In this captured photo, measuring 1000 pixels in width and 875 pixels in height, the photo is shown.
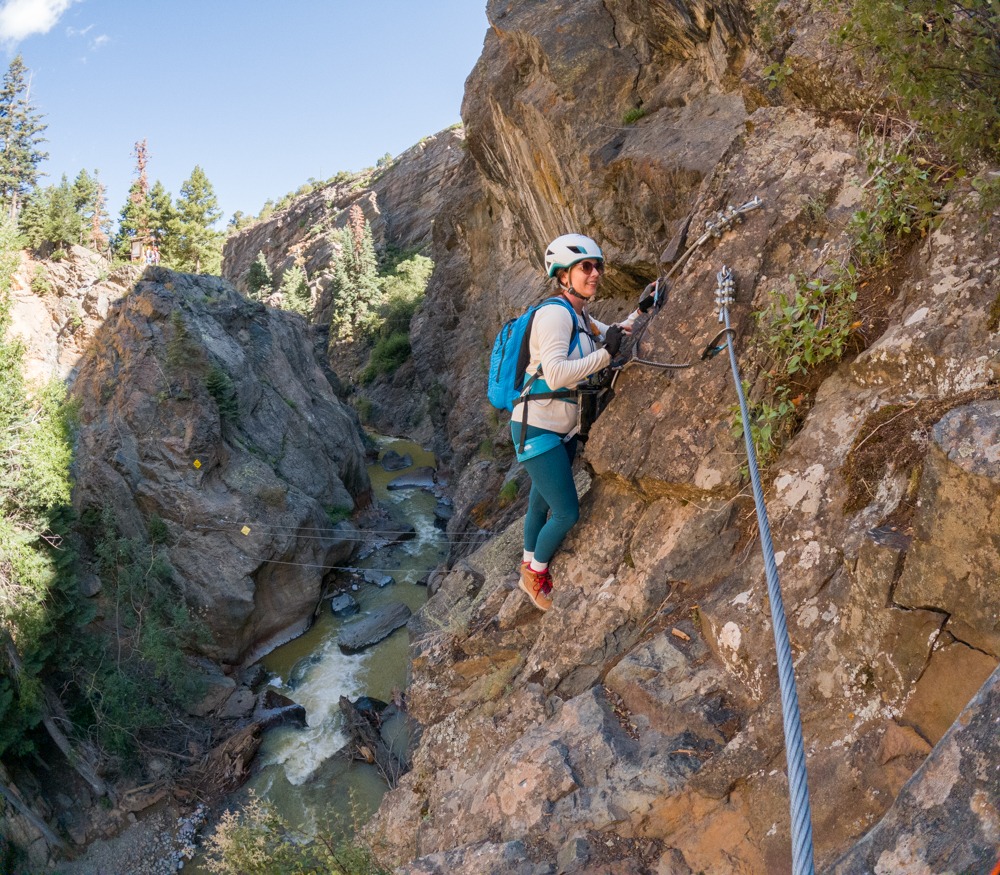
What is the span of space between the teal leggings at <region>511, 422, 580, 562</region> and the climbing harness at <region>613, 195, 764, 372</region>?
2.68 ft

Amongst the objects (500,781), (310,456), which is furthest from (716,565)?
(310,456)

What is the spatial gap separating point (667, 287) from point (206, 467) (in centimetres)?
1607

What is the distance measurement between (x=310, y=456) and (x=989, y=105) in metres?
21.3

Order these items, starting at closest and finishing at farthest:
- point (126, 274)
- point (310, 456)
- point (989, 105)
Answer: point (989, 105)
point (126, 274)
point (310, 456)

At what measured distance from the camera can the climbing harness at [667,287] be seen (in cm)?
515

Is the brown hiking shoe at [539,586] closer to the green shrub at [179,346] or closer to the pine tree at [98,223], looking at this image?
the green shrub at [179,346]

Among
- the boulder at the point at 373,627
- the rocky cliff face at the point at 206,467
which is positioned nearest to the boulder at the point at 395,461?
the rocky cliff face at the point at 206,467

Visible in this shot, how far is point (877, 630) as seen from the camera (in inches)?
131

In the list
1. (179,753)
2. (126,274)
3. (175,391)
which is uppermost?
(126,274)

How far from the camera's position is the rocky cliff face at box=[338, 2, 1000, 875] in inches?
120

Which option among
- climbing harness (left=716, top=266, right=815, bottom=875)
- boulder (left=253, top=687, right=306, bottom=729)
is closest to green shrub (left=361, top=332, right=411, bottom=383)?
boulder (left=253, top=687, right=306, bottom=729)

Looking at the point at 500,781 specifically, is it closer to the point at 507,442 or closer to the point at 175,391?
the point at 507,442

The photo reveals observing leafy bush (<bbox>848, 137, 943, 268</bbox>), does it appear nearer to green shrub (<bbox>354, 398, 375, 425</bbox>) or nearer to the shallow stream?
the shallow stream

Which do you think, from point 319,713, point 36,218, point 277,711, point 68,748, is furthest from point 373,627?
point 36,218
